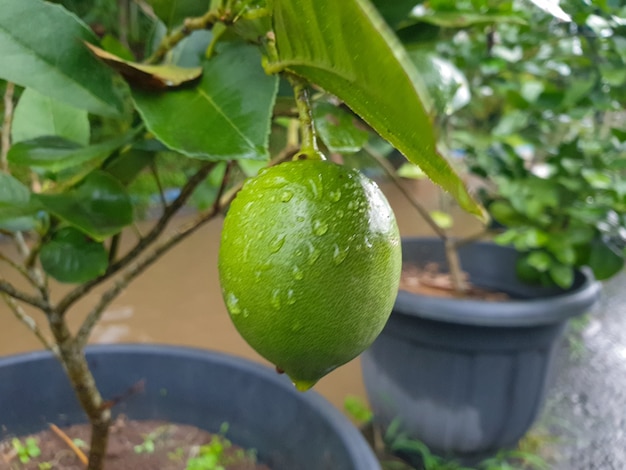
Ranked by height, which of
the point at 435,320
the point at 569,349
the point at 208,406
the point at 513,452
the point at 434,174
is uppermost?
the point at 434,174

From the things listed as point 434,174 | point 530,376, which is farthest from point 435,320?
point 434,174

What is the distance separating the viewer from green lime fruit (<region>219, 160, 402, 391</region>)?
296mm

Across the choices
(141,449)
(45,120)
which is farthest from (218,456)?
(45,120)

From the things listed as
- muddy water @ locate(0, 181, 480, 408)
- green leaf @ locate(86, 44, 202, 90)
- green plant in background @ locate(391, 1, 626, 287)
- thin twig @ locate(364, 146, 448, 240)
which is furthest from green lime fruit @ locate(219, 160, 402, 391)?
muddy water @ locate(0, 181, 480, 408)

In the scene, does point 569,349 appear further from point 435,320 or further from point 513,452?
point 435,320

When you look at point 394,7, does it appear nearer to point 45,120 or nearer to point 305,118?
point 305,118

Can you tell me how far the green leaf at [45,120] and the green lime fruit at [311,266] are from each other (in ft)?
0.91

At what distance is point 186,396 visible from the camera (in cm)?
81

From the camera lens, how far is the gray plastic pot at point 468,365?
100 centimetres

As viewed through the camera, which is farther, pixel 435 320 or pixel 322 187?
pixel 435 320

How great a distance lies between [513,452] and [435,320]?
0.38 m

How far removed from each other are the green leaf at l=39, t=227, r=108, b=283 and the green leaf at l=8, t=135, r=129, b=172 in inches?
3.4

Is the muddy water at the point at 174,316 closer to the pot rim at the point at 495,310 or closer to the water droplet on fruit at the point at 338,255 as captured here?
the pot rim at the point at 495,310

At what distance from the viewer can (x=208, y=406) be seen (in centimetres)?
80
